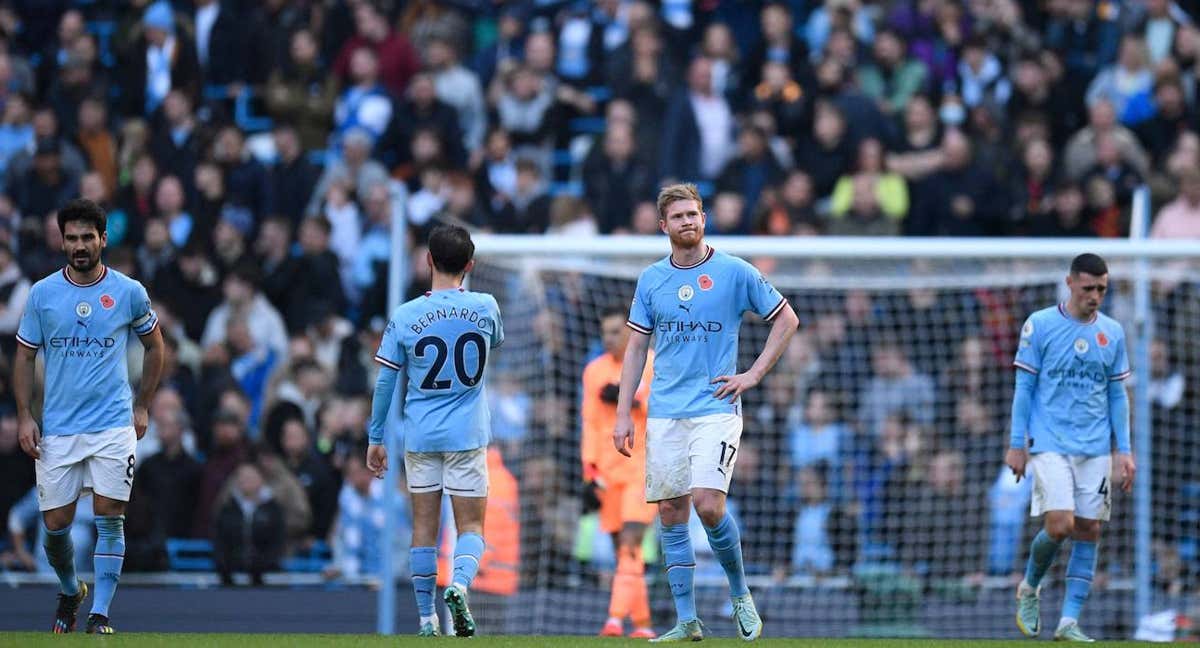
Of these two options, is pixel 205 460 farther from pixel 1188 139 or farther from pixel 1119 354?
pixel 1188 139

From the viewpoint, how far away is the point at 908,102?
1691 cm

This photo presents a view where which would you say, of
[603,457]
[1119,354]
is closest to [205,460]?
[603,457]

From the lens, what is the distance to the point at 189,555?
15492 mm

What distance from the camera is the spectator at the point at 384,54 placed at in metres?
18.9

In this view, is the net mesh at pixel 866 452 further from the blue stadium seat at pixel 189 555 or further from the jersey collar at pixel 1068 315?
the jersey collar at pixel 1068 315

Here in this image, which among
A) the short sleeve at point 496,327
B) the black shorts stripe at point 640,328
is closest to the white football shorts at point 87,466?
the short sleeve at point 496,327

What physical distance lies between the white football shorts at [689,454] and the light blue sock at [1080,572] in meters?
2.71

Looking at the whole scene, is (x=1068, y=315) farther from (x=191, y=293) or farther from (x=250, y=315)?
(x=191, y=293)

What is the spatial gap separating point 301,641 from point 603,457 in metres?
3.90

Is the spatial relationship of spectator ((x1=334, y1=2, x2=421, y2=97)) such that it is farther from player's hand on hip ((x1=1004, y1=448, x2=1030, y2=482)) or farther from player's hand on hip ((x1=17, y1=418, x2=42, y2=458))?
player's hand on hip ((x1=1004, y1=448, x2=1030, y2=482))

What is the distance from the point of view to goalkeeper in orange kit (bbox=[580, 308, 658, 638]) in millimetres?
12094

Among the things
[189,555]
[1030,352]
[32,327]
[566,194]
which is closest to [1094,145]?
[566,194]

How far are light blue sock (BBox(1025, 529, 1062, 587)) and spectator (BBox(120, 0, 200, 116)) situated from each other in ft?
38.8

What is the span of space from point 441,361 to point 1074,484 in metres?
3.92
